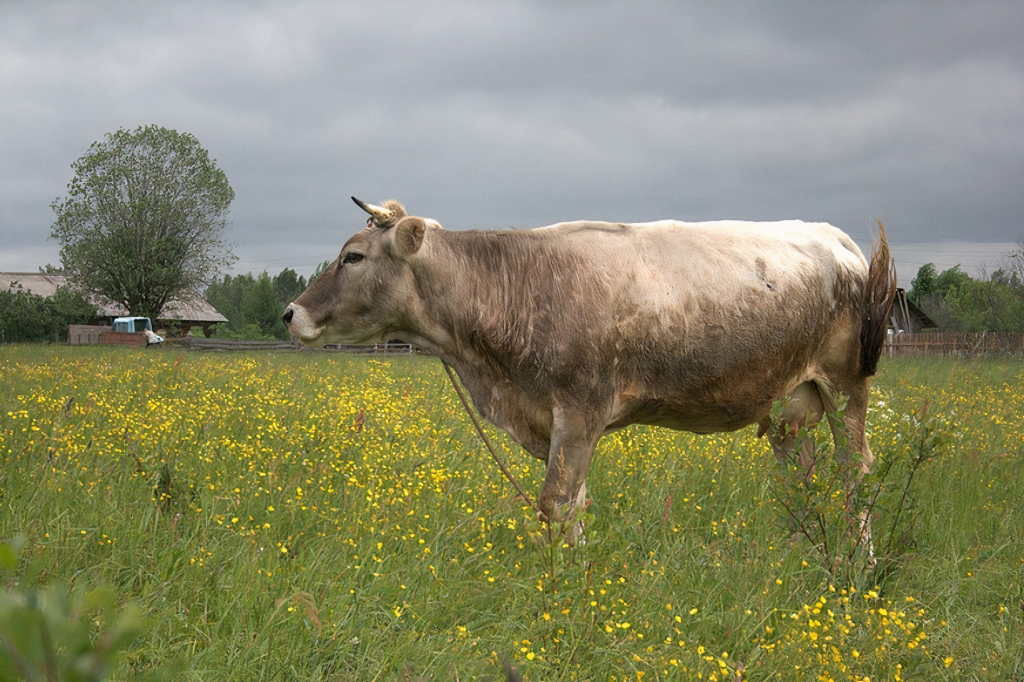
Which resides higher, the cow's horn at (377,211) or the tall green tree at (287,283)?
the tall green tree at (287,283)

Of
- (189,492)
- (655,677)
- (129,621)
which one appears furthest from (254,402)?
(129,621)

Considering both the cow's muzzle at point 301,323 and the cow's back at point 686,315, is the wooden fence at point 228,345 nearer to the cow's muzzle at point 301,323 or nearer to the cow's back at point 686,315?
the cow's muzzle at point 301,323

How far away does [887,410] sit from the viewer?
9.04m

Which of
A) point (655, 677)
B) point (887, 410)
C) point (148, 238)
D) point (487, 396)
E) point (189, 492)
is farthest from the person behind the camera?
point (148, 238)

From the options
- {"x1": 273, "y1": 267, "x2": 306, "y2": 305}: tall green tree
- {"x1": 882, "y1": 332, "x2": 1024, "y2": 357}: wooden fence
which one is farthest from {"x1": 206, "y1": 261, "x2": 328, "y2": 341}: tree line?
{"x1": 882, "y1": 332, "x2": 1024, "y2": 357}: wooden fence

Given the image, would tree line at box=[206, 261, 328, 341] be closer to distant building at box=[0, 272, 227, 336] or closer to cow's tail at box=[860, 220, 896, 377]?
distant building at box=[0, 272, 227, 336]

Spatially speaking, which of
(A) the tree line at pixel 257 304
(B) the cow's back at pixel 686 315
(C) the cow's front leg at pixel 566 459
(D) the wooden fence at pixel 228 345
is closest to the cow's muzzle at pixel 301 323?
(B) the cow's back at pixel 686 315

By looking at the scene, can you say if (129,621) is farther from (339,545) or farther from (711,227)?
(711,227)

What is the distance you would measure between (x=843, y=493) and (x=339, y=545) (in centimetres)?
313

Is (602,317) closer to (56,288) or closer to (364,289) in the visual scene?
(364,289)

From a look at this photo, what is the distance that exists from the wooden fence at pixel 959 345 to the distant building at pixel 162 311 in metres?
37.6

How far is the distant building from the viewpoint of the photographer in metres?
50.8

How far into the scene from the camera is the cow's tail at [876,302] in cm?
532

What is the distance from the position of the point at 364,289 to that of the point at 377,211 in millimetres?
526
